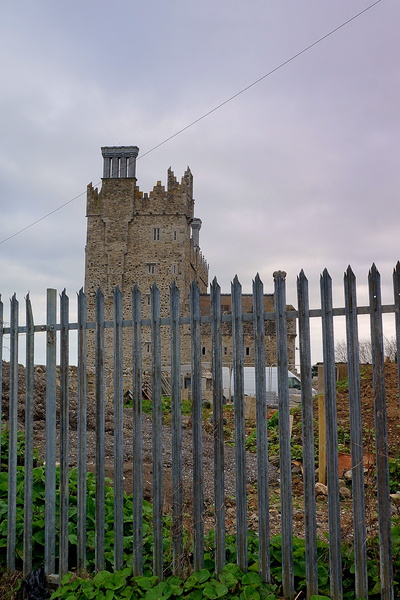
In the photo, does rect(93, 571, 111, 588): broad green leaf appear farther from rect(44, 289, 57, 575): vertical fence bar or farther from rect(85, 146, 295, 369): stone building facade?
rect(85, 146, 295, 369): stone building facade

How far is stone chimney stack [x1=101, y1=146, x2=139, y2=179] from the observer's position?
41.2 metres

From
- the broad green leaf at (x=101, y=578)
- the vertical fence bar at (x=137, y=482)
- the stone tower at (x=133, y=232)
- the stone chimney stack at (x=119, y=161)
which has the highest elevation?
the stone chimney stack at (x=119, y=161)

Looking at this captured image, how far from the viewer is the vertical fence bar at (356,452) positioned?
3701mm

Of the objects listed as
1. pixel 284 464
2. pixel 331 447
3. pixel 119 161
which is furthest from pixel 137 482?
pixel 119 161

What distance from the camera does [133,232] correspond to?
4075 cm

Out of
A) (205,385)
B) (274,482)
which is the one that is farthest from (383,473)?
(205,385)

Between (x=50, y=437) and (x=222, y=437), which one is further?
(x=50, y=437)

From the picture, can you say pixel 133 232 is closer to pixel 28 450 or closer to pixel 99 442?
pixel 28 450

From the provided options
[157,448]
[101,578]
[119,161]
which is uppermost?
[119,161]

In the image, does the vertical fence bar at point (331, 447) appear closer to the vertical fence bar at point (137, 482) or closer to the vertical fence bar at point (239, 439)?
the vertical fence bar at point (239, 439)

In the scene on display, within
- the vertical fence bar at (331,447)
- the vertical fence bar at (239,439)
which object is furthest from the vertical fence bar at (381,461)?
the vertical fence bar at (239,439)

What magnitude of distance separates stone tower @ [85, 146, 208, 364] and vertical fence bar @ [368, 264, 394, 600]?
36237mm

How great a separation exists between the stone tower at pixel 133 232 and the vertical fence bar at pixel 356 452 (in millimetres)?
36179

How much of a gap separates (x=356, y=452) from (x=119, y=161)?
40.2 m
